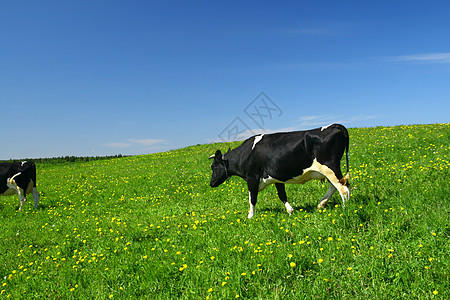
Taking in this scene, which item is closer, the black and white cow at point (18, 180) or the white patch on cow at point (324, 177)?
the white patch on cow at point (324, 177)

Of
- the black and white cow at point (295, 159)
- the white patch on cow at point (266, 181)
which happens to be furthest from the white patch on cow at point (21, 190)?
the white patch on cow at point (266, 181)

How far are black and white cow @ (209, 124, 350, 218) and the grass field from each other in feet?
2.15

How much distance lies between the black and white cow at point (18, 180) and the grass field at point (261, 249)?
3969mm

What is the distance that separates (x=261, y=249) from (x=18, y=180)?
14289mm

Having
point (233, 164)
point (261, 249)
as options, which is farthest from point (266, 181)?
point (261, 249)

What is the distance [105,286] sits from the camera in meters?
5.46

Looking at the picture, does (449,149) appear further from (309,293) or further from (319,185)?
(309,293)

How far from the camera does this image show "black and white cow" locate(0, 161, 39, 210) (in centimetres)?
1483

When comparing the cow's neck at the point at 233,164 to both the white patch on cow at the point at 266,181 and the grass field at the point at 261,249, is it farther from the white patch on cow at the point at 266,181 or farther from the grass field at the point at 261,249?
the grass field at the point at 261,249

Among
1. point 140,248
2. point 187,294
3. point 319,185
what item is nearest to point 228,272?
point 187,294

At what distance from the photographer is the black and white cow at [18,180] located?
48.6 ft

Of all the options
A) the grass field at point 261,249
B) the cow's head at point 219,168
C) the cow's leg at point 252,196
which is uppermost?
the cow's head at point 219,168

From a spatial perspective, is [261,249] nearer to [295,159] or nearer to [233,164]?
[295,159]

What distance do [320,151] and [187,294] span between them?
15.1 ft
